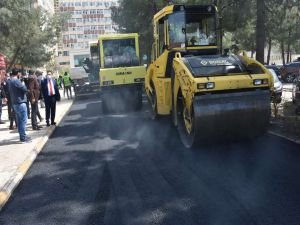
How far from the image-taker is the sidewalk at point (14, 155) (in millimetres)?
7000

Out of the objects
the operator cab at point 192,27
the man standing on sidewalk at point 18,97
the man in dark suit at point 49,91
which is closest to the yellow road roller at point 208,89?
the operator cab at point 192,27

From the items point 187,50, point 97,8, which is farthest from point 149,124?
point 97,8

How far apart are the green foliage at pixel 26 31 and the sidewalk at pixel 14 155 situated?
10036 millimetres

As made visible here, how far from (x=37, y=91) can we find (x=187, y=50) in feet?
16.8

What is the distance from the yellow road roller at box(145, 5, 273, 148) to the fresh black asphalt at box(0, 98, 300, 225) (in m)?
0.49

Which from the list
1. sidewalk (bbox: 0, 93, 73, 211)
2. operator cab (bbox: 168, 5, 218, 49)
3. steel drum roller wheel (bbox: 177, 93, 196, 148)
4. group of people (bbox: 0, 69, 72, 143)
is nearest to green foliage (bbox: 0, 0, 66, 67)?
group of people (bbox: 0, 69, 72, 143)

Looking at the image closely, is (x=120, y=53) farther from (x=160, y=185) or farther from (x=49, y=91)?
(x=160, y=185)

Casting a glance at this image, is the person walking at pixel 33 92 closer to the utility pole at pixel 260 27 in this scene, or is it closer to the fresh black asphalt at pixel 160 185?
the fresh black asphalt at pixel 160 185

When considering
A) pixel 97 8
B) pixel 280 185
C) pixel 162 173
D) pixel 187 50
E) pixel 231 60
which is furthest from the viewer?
pixel 97 8

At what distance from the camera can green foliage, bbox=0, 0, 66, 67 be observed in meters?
21.6

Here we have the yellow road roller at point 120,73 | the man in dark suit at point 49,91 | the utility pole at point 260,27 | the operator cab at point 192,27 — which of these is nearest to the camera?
the operator cab at point 192,27

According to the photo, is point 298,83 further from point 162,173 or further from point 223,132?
point 162,173

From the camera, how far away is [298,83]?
1185 cm

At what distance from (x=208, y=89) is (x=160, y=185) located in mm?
2401
